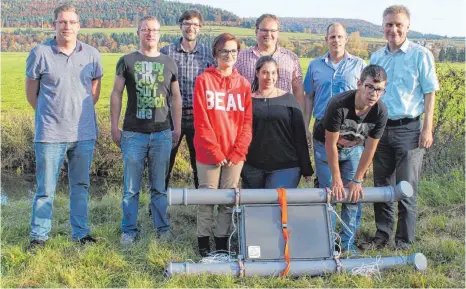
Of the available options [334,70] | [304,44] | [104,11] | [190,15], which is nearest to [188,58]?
[190,15]

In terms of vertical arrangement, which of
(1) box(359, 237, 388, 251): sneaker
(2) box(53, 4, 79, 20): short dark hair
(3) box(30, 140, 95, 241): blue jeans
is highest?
(2) box(53, 4, 79, 20): short dark hair

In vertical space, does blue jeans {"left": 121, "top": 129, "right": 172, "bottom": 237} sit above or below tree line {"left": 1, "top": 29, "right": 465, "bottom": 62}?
below

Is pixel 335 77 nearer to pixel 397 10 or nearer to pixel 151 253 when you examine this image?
pixel 397 10

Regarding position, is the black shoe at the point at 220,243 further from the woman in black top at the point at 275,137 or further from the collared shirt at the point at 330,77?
the collared shirt at the point at 330,77

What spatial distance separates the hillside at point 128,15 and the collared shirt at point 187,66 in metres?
1.50

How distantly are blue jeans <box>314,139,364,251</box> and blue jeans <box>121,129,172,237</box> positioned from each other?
1.68 meters

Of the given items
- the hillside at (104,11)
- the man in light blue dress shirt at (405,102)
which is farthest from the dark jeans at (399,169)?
the hillside at (104,11)

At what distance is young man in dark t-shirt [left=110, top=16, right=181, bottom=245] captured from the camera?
5094 mm

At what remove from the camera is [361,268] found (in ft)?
14.9

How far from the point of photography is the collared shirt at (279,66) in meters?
5.54

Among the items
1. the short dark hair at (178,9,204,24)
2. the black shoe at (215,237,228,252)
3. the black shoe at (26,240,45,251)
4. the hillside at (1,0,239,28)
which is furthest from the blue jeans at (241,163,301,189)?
the hillside at (1,0,239,28)

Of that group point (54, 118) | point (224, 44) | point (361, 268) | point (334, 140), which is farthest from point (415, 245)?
point (54, 118)

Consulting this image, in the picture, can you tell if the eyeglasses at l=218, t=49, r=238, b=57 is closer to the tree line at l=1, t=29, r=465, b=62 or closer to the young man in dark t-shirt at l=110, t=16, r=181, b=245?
the young man in dark t-shirt at l=110, t=16, r=181, b=245

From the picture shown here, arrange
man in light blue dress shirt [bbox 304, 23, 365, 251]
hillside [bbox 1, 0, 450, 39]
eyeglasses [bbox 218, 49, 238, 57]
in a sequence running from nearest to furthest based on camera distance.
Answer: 1. eyeglasses [bbox 218, 49, 238, 57]
2. man in light blue dress shirt [bbox 304, 23, 365, 251]
3. hillside [bbox 1, 0, 450, 39]
